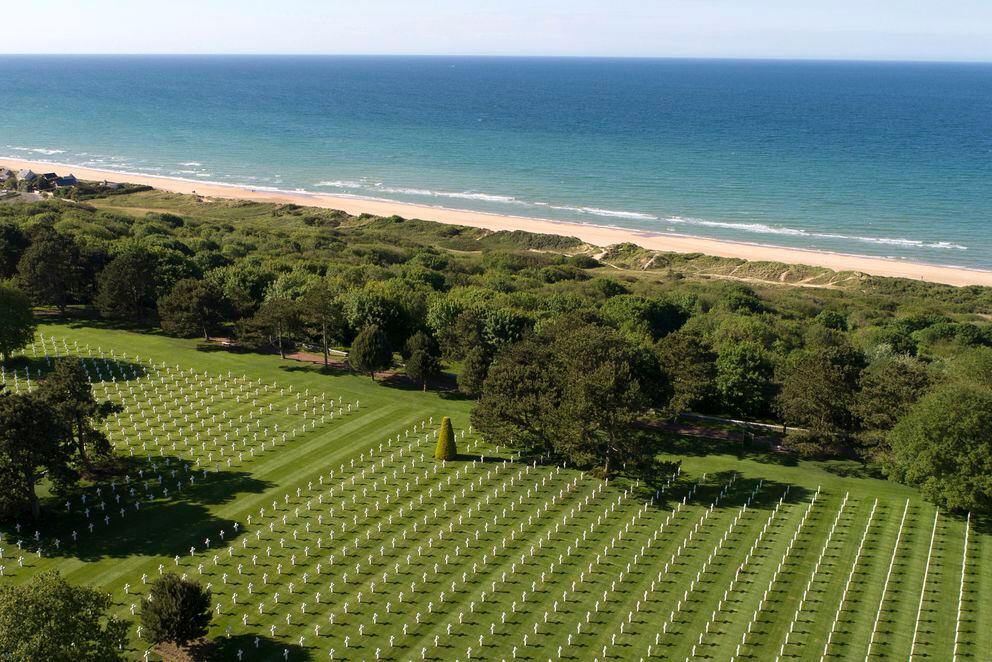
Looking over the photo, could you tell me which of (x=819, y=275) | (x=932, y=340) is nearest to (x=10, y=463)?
(x=932, y=340)

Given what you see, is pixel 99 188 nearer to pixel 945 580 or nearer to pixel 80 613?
pixel 80 613

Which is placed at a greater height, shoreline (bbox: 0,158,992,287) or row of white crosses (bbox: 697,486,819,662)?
shoreline (bbox: 0,158,992,287)

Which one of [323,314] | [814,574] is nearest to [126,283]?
[323,314]

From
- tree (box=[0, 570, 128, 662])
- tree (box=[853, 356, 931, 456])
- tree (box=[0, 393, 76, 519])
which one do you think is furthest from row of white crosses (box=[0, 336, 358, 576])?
tree (box=[853, 356, 931, 456])

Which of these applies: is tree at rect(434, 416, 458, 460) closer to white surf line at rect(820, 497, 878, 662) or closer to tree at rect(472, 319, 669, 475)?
tree at rect(472, 319, 669, 475)

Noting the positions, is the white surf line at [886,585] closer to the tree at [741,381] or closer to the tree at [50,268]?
the tree at [741,381]
